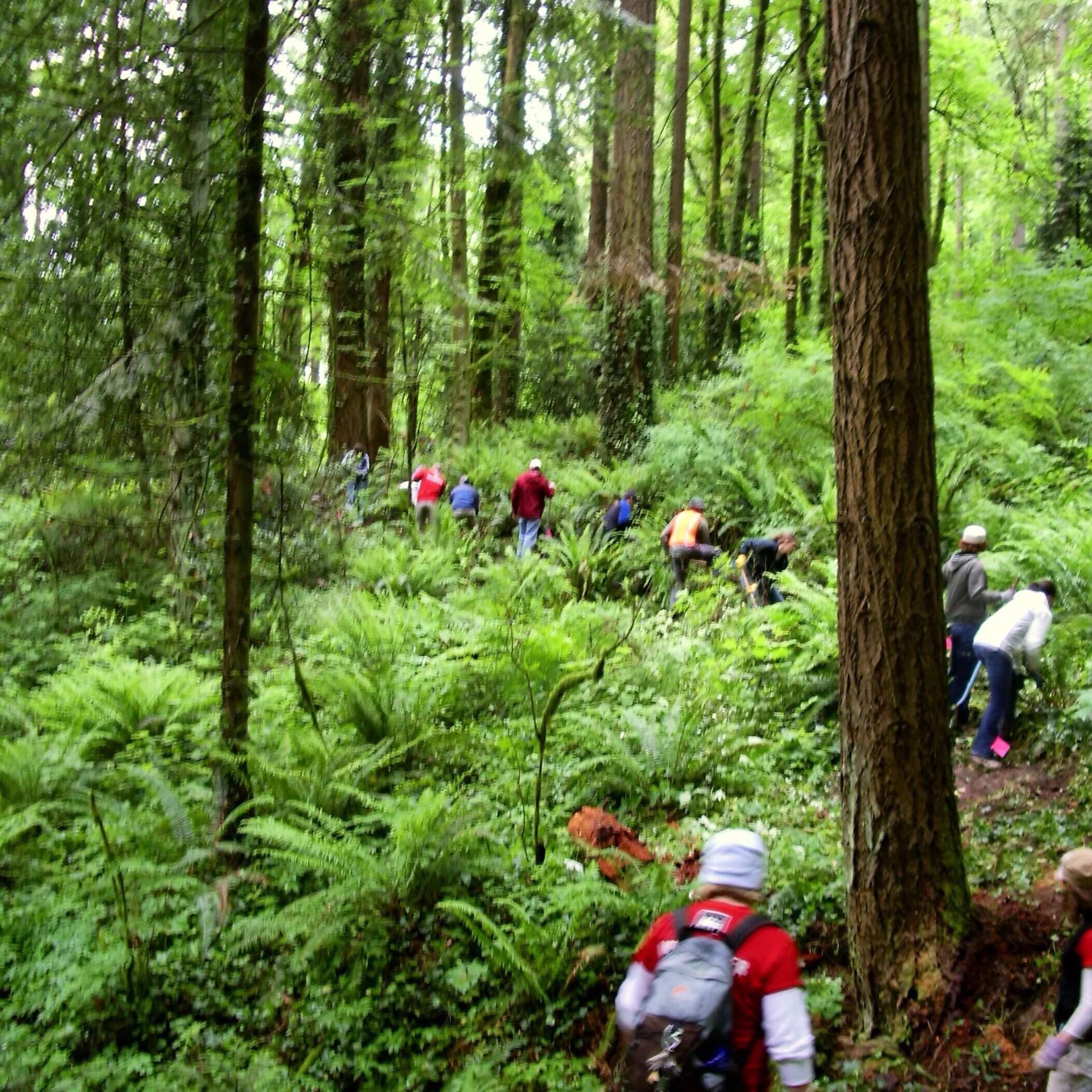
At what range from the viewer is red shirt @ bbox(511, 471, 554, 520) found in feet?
44.7

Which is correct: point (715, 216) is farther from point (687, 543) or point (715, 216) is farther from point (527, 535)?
point (687, 543)

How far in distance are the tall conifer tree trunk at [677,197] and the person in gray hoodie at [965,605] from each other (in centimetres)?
1023

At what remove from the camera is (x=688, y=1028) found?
265cm

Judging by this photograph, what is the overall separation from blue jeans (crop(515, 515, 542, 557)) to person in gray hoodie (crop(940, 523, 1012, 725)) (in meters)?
7.26

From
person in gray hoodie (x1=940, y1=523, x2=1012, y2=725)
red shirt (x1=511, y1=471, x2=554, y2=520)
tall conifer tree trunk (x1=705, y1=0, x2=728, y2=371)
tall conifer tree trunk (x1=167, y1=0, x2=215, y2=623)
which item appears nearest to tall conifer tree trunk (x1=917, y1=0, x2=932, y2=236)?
person in gray hoodie (x1=940, y1=523, x2=1012, y2=725)

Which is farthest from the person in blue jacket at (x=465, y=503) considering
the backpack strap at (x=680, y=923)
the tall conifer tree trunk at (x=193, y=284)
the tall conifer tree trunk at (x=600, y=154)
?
the backpack strap at (x=680, y=923)

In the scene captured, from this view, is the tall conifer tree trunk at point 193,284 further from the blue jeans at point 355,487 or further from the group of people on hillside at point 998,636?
the blue jeans at point 355,487

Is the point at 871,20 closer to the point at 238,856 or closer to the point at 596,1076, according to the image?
the point at 596,1076

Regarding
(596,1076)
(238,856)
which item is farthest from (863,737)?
(238,856)

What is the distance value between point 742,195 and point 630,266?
548cm

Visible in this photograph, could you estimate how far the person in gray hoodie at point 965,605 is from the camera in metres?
7.21

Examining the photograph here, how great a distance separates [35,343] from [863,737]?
5.10 m

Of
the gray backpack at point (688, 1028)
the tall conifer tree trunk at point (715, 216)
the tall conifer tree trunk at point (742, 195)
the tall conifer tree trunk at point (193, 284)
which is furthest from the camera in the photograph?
the tall conifer tree trunk at point (715, 216)

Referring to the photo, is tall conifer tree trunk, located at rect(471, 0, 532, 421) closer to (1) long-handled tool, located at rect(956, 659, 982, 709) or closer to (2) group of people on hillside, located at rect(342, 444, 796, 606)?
(2) group of people on hillside, located at rect(342, 444, 796, 606)
